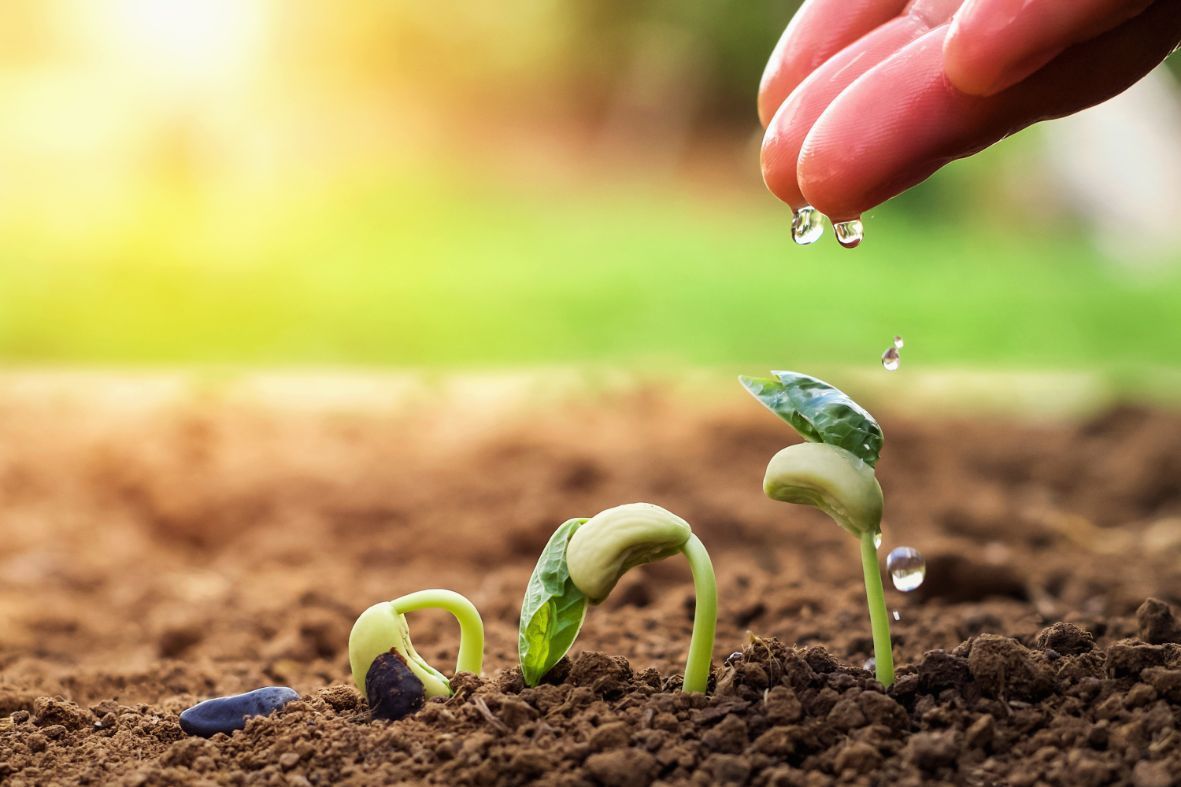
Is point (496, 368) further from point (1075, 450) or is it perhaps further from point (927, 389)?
point (1075, 450)

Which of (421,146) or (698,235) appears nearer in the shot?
(698,235)

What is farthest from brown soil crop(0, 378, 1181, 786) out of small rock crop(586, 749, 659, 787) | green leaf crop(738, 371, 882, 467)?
green leaf crop(738, 371, 882, 467)

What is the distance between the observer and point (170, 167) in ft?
30.1

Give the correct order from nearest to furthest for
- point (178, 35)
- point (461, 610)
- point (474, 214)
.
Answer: point (461, 610)
point (474, 214)
point (178, 35)

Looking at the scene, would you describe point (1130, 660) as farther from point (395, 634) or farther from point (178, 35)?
point (178, 35)

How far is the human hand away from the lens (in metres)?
1.24

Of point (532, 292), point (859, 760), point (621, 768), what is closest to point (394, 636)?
point (621, 768)

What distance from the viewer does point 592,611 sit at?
2.13m

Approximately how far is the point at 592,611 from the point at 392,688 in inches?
33.3

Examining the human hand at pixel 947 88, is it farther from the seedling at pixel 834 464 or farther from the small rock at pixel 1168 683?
the small rock at pixel 1168 683

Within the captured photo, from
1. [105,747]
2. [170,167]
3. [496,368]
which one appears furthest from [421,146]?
[105,747]

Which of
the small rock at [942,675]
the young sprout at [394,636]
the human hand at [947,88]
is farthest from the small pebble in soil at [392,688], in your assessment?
the human hand at [947,88]

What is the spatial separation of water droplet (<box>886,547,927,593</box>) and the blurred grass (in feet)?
10.9

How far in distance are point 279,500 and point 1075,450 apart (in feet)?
7.25
